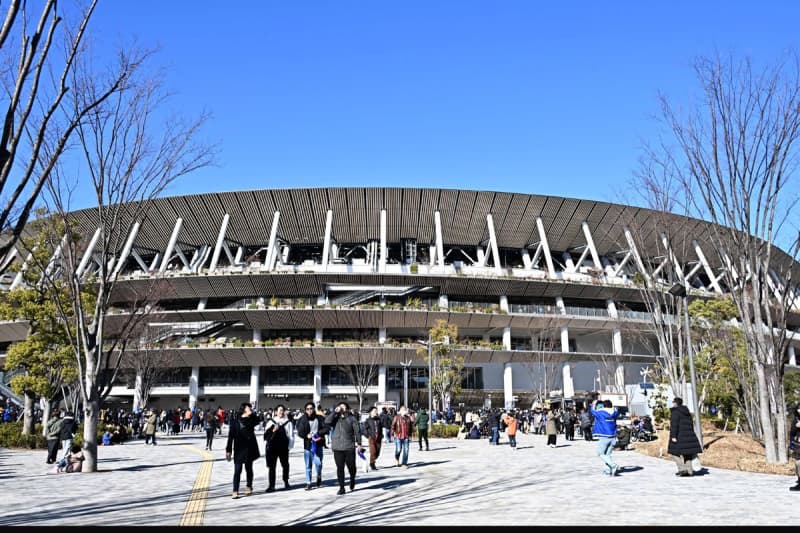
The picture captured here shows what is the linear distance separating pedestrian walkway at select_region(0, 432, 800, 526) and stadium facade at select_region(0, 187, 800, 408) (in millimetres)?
27285

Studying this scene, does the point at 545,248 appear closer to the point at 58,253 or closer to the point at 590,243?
the point at 590,243

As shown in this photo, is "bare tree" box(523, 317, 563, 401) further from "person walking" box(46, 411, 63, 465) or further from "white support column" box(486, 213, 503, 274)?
"person walking" box(46, 411, 63, 465)

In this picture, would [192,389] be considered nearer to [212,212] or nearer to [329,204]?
[212,212]

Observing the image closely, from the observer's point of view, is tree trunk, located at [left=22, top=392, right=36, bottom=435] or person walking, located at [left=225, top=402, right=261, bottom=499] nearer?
person walking, located at [left=225, top=402, right=261, bottom=499]

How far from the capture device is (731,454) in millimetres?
14383

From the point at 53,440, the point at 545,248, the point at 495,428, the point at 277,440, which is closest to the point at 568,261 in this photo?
the point at 545,248

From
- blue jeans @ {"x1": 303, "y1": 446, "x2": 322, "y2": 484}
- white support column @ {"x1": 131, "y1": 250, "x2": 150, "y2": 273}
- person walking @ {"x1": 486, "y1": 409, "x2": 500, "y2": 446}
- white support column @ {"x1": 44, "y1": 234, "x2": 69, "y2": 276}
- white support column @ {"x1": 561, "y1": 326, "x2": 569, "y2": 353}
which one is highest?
white support column @ {"x1": 131, "y1": 250, "x2": 150, "y2": 273}

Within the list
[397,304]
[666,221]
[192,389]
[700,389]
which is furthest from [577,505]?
[192,389]

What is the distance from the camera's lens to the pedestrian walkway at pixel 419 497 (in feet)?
23.6

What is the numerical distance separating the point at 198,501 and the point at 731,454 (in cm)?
1258

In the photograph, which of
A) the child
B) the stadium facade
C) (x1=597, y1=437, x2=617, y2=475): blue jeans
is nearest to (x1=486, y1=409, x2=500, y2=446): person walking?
(x1=597, y1=437, x2=617, y2=475): blue jeans

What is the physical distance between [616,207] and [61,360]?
38767 millimetres

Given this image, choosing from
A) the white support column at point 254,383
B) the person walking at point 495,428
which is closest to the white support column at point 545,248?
the person walking at point 495,428

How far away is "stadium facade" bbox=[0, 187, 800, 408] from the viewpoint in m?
42.4
